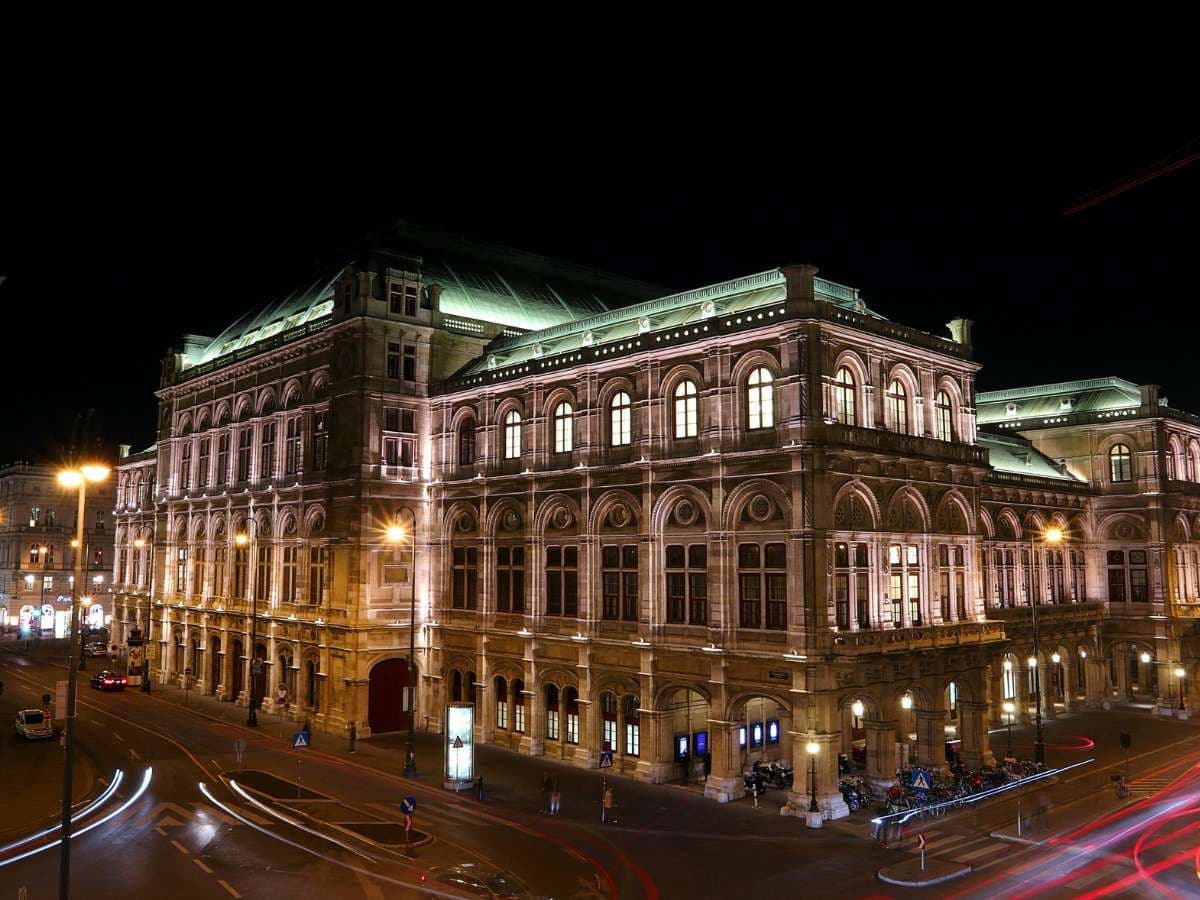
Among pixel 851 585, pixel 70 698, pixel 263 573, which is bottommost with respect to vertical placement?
pixel 70 698

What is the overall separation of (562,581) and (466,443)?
12012 millimetres

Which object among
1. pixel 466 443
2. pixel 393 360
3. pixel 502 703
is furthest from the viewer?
pixel 393 360

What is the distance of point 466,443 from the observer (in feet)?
184

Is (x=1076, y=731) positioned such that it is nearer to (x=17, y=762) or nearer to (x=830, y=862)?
(x=830, y=862)

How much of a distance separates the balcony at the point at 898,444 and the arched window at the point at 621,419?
35.5ft

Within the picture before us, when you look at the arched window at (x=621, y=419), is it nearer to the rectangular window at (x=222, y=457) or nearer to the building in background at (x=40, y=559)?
the rectangular window at (x=222, y=457)

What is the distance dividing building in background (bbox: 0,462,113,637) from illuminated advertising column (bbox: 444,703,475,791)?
8794cm

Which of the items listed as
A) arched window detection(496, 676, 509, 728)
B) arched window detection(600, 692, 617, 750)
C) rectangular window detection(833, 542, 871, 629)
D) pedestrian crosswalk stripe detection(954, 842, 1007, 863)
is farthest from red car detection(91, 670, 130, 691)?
pedestrian crosswalk stripe detection(954, 842, 1007, 863)

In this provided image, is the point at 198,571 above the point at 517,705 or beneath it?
above

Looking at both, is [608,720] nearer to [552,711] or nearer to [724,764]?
[552,711]

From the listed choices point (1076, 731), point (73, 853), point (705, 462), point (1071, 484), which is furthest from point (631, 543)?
point (1071, 484)

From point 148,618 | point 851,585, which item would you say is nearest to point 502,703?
point 851,585

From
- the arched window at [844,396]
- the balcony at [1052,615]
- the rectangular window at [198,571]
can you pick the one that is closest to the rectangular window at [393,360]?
the rectangular window at [198,571]

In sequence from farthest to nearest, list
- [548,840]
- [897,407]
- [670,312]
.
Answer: [670,312]
[897,407]
[548,840]
